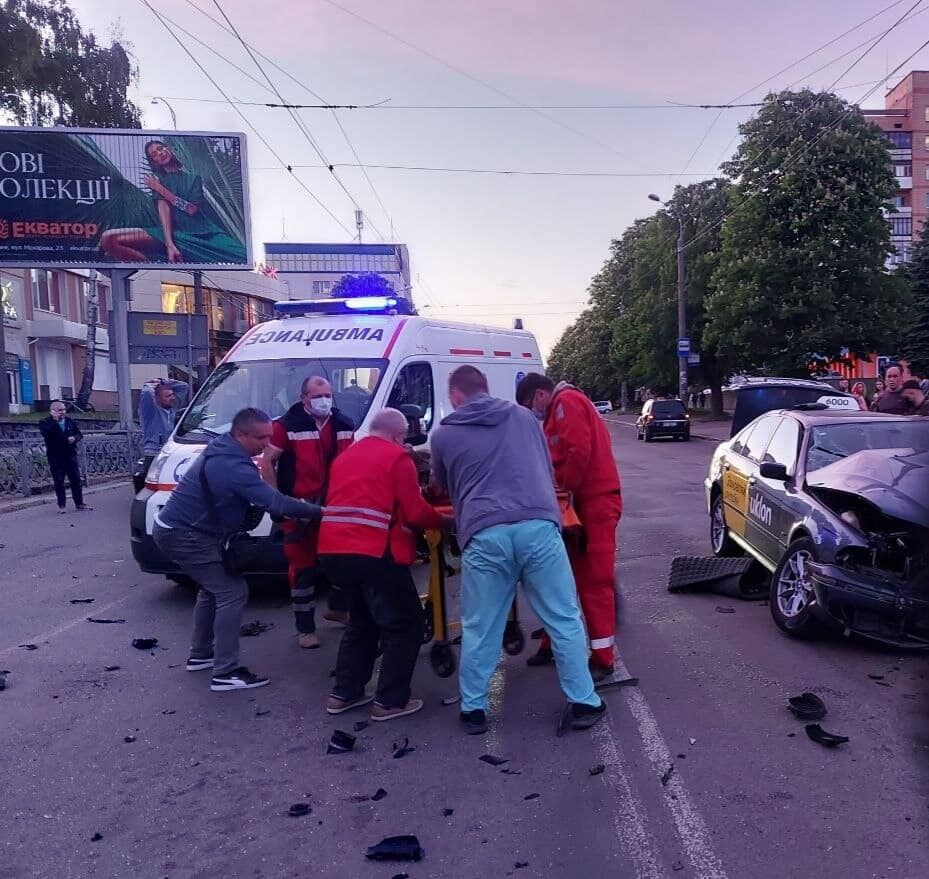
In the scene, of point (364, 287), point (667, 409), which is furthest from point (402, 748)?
point (667, 409)

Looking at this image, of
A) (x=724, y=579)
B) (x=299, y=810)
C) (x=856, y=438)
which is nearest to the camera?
(x=299, y=810)

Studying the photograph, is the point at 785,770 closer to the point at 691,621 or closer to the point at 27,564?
the point at 691,621

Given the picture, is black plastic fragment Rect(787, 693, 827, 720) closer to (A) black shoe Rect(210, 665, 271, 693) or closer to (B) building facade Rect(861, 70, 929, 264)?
(A) black shoe Rect(210, 665, 271, 693)

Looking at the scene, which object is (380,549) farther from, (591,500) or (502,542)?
(591,500)

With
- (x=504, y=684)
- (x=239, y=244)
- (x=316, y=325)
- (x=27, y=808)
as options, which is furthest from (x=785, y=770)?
(x=239, y=244)

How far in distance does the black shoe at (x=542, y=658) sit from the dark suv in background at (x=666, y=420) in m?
27.7

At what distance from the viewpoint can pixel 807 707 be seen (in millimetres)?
4711

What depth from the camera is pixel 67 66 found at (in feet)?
95.9

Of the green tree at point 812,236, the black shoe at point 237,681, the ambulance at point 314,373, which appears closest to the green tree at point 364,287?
the ambulance at point 314,373

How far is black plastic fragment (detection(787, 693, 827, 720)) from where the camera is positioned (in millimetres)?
4625

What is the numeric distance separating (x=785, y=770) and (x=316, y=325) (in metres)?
6.05

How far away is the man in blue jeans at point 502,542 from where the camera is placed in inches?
174

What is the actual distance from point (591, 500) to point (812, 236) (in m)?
29.9

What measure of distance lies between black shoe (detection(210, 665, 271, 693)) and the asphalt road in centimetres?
8
